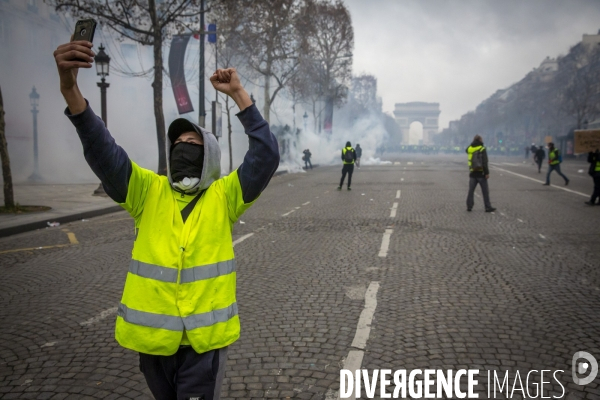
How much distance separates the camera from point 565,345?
4.39 m

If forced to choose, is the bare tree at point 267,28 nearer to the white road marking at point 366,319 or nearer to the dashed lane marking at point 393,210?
the dashed lane marking at point 393,210

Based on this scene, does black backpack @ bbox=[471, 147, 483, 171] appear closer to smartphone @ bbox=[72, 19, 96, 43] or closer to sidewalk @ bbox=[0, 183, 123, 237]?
sidewalk @ bbox=[0, 183, 123, 237]

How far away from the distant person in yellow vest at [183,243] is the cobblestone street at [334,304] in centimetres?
132

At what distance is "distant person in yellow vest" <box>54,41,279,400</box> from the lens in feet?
7.41

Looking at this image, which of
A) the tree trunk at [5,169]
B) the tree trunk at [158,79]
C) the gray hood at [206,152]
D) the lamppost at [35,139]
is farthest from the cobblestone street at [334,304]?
the lamppost at [35,139]

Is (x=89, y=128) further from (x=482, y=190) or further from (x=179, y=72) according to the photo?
(x=179, y=72)

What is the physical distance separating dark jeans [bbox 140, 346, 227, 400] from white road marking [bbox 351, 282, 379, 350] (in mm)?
2194

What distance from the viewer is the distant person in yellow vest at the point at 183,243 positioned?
2.26 m

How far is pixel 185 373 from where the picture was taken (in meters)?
2.28

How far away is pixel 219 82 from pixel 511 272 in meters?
5.62

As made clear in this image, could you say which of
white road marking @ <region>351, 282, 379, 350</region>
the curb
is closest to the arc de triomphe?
the curb

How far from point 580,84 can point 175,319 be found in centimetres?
6662

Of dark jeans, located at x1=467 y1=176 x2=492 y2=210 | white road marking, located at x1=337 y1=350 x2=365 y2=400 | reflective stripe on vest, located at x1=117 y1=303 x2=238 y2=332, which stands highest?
reflective stripe on vest, located at x1=117 y1=303 x2=238 y2=332

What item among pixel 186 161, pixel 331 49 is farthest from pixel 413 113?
pixel 186 161
